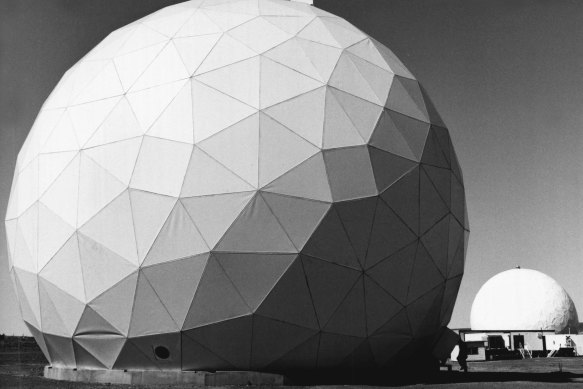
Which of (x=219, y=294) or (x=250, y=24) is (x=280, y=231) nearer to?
(x=219, y=294)

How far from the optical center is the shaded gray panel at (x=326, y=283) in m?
16.7

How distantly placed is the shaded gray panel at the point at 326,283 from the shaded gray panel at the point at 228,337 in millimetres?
2013

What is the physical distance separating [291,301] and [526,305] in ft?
120

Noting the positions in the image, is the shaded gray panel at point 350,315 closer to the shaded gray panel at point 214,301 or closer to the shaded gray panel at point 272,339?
the shaded gray panel at point 272,339

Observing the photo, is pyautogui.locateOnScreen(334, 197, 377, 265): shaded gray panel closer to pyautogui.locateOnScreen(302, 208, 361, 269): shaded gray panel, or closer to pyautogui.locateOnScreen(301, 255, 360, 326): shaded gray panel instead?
pyautogui.locateOnScreen(302, 208, 361, 269): shaded gray panel

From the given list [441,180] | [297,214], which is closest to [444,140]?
[441,180]

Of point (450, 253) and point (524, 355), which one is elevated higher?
point (450, 253)

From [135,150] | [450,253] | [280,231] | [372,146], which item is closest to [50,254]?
[135,150]

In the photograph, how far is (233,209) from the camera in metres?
16.4

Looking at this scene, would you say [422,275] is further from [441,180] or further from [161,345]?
[161,345]

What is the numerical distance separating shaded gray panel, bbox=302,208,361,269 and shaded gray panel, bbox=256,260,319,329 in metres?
0.65

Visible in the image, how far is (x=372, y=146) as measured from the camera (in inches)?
707

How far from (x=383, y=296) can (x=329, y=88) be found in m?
6.48

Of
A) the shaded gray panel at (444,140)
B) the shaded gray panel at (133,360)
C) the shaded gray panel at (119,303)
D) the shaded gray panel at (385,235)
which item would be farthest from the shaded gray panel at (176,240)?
the shaded gray panel at (444,140)
